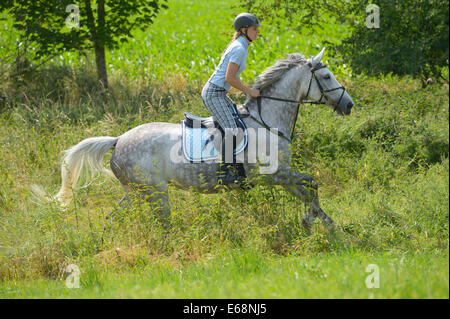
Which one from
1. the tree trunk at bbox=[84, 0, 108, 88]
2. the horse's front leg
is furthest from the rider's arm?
the tree trunk at bbox=[84, 0, 108, 88]

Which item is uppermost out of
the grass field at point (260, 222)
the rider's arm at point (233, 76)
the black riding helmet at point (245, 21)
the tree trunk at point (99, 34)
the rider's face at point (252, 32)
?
the tree trunk at point (99, 34)

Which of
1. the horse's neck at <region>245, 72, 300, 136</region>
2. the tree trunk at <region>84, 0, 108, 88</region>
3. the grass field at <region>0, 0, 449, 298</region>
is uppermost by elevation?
the tree trunk at <region>84, 0, 108, 88</region>

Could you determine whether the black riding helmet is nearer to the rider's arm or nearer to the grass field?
the rider's arm

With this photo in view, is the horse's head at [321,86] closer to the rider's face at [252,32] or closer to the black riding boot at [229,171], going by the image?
the rider's face at [252,32]

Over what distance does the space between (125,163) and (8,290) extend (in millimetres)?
2204

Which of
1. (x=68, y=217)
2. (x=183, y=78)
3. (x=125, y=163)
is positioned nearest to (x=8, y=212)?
(x=68, y=217)

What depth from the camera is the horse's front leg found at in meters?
6.39

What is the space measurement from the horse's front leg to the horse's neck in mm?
632

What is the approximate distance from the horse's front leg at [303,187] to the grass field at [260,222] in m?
0.21

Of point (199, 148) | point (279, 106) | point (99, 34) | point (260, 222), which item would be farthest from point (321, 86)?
point (99, 34)

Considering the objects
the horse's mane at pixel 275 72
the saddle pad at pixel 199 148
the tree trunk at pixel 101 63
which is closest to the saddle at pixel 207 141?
the saddle pad at pixel 199 148

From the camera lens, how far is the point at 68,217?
278 inches

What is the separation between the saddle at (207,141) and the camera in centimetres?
640

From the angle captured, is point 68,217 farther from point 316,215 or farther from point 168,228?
point 316,215
